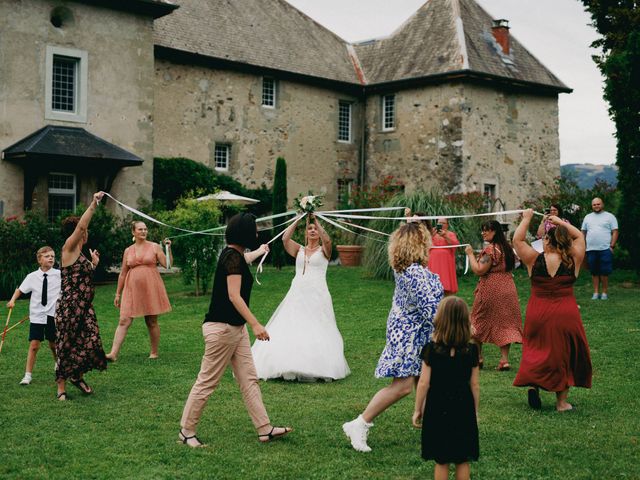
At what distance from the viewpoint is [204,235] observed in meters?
18.1

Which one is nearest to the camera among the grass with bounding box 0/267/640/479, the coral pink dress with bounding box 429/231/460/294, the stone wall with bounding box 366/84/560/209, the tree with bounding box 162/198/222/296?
the grass with bounding box 0/267/640/479

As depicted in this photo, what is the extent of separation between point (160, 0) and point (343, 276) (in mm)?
9845

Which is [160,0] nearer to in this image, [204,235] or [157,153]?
[157,153]

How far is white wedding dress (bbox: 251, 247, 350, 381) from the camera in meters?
9.38

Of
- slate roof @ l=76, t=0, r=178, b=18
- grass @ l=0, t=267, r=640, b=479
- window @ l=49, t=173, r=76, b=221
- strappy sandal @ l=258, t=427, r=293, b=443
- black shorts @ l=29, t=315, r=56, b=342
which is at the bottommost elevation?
grass @ l=0, t=267, r=640, b=479

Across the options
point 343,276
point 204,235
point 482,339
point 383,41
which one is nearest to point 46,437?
point 482,339

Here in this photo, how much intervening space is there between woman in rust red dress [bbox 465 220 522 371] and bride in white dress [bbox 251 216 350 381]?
1871 mm

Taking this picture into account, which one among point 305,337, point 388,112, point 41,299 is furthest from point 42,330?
point 388,112

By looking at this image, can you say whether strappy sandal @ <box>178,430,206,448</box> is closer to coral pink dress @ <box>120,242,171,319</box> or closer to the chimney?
coral pink dress @ <box>120,242,171,319</box>

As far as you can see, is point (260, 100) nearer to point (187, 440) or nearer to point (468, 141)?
point (468, 141)

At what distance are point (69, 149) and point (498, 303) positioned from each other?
14.8 meters

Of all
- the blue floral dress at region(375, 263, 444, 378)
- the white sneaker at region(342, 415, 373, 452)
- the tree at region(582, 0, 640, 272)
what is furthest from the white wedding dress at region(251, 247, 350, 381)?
the tree at region(582, 0, 640, 272)

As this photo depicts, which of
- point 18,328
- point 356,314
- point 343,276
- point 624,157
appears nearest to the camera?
point 18,328

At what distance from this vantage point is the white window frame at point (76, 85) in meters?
21.8
